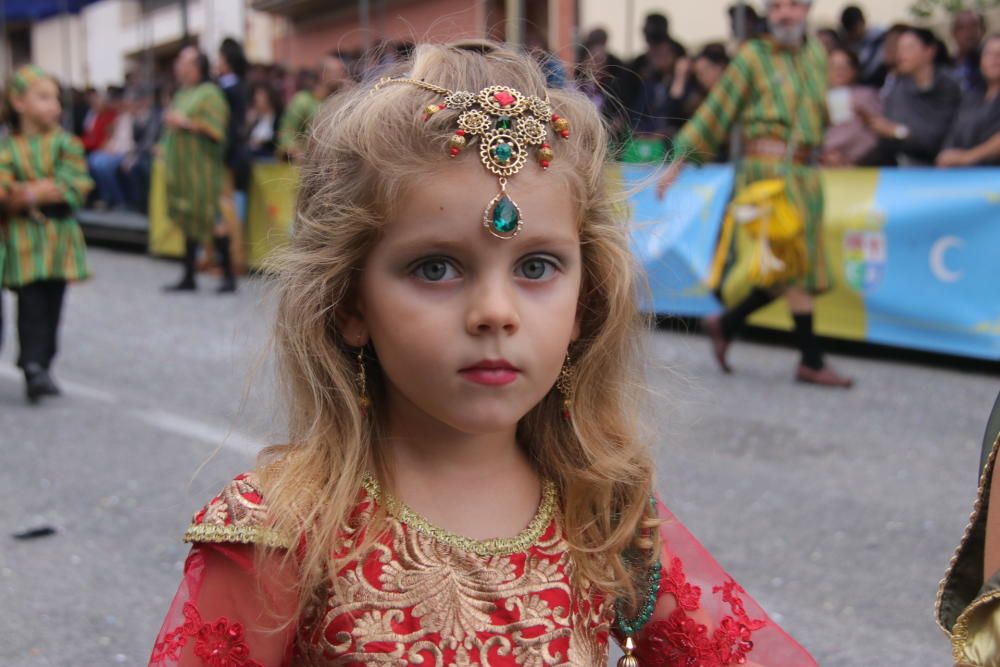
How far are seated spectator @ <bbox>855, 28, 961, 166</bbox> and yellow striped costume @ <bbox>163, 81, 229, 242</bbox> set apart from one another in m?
5.38

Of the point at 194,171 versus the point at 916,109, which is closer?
→ the point at 916,109

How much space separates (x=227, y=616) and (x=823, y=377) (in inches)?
210

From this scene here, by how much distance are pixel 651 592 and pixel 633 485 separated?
0.16 m

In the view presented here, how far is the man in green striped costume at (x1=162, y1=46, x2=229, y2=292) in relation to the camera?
10391 mm

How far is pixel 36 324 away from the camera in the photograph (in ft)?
21.0

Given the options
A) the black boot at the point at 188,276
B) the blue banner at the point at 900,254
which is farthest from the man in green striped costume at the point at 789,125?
the black boot at the point at 188,276

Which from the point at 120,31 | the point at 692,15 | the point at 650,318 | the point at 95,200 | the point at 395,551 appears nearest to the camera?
the point at 395,551

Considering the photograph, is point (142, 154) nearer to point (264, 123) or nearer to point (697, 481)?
point (264, 123)

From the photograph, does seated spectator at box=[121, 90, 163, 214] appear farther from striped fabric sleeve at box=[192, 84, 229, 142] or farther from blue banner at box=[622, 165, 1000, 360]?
blue banner at box=[622, 165, 1000, 360]

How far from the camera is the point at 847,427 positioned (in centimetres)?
562

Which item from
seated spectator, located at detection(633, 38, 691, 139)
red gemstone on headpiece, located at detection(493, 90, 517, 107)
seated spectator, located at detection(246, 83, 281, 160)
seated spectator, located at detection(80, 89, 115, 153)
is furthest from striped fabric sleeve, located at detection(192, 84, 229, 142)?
red gemstone on headpiece, located at detection(493, 90, 517, 107)

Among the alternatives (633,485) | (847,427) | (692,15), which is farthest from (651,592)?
(692,15)

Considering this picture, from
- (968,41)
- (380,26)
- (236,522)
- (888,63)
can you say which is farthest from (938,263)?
(380,26)

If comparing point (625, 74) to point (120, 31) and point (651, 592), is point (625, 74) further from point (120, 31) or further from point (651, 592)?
point (120, 31)
